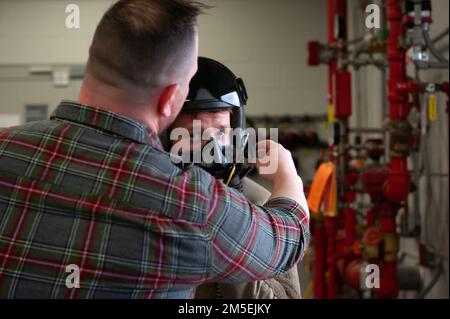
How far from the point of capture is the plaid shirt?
0.69 meters

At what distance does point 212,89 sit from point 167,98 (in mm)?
183

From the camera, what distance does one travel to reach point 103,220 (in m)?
0.69

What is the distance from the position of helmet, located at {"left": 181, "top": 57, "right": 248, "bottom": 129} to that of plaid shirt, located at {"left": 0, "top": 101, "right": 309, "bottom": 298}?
0.78ft

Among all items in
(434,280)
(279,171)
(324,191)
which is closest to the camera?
(279,171)

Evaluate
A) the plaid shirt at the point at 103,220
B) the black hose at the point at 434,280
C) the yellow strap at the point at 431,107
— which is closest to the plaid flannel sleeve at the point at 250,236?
the plaid shirt at the point at 103,220

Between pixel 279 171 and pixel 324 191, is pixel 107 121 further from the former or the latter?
pixel 324 191

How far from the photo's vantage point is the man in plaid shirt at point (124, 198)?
A: 69cm

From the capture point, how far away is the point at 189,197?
708 mm

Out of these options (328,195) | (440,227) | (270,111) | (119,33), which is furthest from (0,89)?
(119,33)
